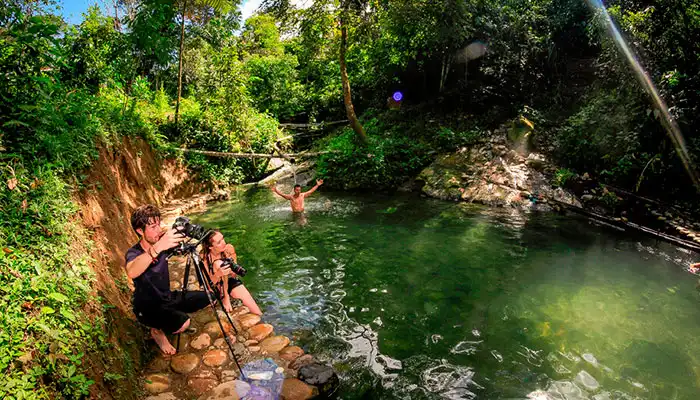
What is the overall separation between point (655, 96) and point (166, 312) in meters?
11.6

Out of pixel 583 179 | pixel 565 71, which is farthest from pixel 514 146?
pixel 565 71

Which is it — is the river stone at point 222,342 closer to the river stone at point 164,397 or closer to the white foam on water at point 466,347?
the river stone at point 164,397

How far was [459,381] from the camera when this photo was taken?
3664 millimetres

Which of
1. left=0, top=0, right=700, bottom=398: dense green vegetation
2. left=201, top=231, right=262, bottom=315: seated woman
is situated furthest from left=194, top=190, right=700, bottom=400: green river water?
left=0, top=0, right=700, bottom=398: dense green vegetation

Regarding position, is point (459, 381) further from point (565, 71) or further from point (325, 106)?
point (325, 106)

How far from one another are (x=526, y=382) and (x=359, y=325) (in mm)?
2085

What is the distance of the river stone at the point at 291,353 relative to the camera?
397 centimetres

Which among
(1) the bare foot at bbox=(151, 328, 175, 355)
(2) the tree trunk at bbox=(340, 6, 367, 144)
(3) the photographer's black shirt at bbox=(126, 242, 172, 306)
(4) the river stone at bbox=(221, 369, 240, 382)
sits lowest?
(4) the river stone at bbox=(221, 369, 240, 382)

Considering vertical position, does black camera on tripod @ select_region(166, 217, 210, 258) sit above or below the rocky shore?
above

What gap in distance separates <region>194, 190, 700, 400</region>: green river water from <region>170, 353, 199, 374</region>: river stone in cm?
123

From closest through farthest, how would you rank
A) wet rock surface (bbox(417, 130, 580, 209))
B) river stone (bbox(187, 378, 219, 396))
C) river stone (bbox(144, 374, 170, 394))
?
river stone (bbox(144, 374, 170, 394)) < river stone (bbox(187, 378, 219, 396)) < wet rock surface (bbox(417, 130, 580, 209))

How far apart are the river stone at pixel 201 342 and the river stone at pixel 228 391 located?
83cm

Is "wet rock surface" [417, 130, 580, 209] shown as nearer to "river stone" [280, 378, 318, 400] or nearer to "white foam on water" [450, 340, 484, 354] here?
"white foam on water" [450, 340, 484, 354]

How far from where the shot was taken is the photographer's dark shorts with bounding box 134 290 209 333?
3559 mm
